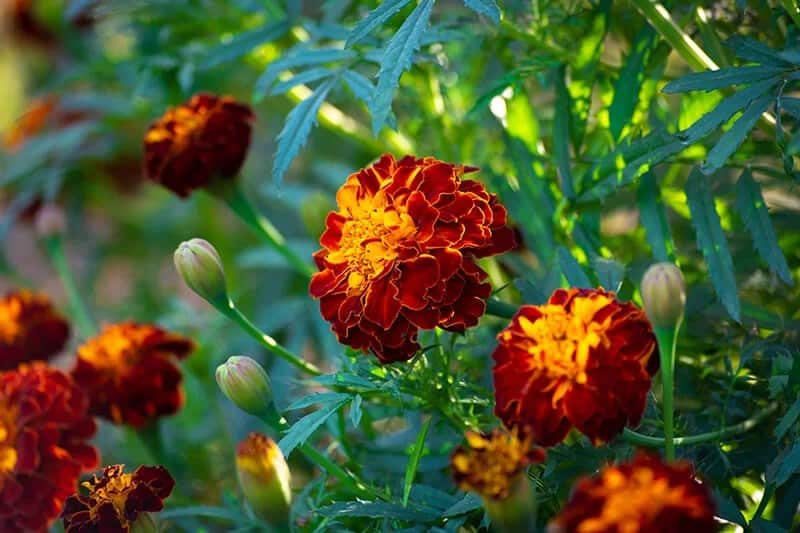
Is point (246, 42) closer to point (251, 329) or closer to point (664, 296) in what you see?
point (251, 329)

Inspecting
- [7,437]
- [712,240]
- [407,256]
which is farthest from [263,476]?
[712,240]

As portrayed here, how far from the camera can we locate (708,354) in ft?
3.06

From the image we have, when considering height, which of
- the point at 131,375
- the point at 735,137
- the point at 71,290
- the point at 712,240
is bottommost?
the point at 71,290

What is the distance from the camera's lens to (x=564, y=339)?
643 millimetres

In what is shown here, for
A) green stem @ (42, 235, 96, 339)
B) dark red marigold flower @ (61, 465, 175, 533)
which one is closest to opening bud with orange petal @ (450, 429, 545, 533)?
dark red marigold flower @ (61, 465, 175, 533)

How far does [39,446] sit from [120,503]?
194mm

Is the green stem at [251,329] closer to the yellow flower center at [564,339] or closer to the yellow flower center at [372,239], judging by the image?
the yellow flower center at [372,239]

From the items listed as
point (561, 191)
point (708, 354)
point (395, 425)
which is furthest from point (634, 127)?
point (395, 425)

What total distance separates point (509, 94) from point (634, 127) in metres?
0.22

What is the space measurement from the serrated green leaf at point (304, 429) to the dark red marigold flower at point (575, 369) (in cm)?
14

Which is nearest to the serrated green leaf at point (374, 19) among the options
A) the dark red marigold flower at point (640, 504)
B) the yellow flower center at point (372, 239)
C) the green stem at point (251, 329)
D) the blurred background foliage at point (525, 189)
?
the blurred background foliage at point (525, 189)

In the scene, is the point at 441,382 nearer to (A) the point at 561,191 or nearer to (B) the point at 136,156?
(A) the point at 561,191

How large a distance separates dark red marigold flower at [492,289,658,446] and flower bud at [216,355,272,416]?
0.58ft

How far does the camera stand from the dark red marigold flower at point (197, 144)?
3.18 ft
